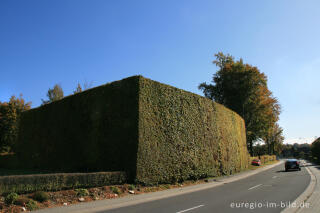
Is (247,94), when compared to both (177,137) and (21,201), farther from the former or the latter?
(21,201)

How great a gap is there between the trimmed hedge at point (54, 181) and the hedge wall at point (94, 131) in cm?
172

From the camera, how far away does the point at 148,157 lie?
13562 mm

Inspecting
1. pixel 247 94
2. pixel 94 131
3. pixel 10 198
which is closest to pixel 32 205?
pixel 10 198

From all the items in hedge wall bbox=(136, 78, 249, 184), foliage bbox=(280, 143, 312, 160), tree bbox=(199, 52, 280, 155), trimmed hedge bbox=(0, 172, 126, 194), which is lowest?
foliage bbox=(280, 143, 312, 160)

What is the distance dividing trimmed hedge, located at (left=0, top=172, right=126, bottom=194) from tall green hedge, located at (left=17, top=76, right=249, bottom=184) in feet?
5.55

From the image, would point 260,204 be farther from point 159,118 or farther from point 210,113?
point 210,113

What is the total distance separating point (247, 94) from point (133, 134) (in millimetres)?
31589

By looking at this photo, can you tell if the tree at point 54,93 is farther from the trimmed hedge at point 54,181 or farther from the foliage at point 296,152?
the foliage at point 296,152

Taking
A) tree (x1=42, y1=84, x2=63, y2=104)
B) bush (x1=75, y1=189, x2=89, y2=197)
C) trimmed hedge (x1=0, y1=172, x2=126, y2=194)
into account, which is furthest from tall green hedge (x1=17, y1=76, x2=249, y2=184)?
tree (x1=42, y1=84, x2=63, y2=104)

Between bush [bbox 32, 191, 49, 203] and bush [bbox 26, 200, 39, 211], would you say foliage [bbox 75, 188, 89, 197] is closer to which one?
bush [bbox 32, 191, 49, 203]

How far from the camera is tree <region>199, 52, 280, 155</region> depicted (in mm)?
39375

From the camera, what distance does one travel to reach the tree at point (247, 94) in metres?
39.4

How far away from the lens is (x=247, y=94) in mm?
39656

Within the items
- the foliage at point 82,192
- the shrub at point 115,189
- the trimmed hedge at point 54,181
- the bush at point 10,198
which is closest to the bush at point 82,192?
the foliage at point 82,192
